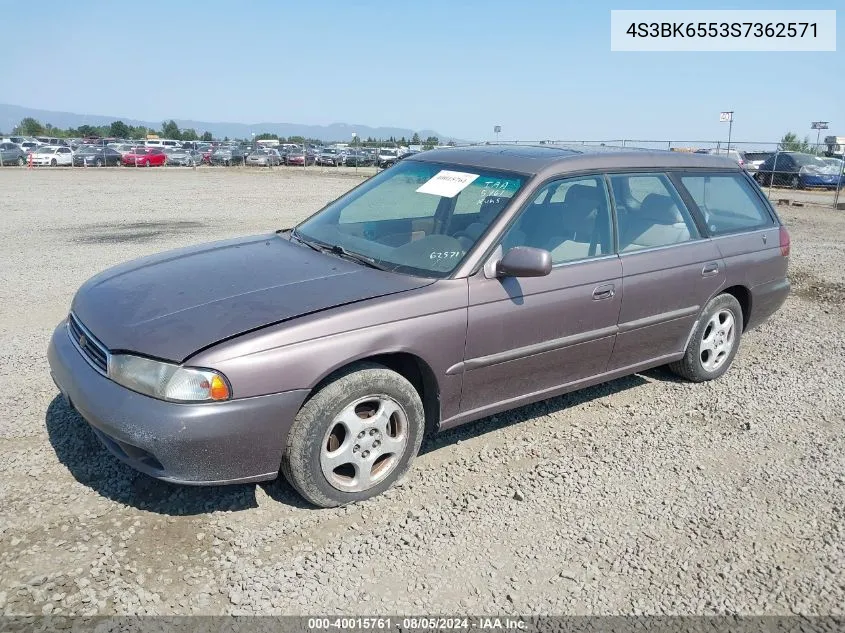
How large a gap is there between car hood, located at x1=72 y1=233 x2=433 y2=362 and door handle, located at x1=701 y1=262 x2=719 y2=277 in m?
2.24

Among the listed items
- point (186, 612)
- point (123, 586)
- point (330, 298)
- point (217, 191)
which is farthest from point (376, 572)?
point (217, 191)

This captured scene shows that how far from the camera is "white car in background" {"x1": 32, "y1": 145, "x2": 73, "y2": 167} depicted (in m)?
34.5

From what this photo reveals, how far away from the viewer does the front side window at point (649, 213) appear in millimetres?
4297

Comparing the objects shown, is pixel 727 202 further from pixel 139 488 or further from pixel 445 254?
pixel 139 488

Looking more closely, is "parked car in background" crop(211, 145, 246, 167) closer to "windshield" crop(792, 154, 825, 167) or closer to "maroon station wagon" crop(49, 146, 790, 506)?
"windshield" crop(792, 154, 825, 167)

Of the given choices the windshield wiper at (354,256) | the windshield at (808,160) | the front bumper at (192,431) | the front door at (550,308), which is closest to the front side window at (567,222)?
the front door at (550,308)

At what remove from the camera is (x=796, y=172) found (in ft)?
80.8

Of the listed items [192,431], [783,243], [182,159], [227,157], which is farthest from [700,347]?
[227,157]

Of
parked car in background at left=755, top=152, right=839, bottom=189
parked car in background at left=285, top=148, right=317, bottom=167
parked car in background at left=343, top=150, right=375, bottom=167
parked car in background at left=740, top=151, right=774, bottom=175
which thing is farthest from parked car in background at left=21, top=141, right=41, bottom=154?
parked car in background at left=755, top=152, right=839, bottom=189

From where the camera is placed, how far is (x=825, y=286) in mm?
8422

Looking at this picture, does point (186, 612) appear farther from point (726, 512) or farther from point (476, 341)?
point (726, 512)

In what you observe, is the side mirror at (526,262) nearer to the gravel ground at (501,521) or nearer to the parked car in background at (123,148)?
the gravel ground at (501,521)

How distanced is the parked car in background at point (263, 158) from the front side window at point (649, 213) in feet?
122

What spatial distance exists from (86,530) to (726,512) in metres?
3.04
